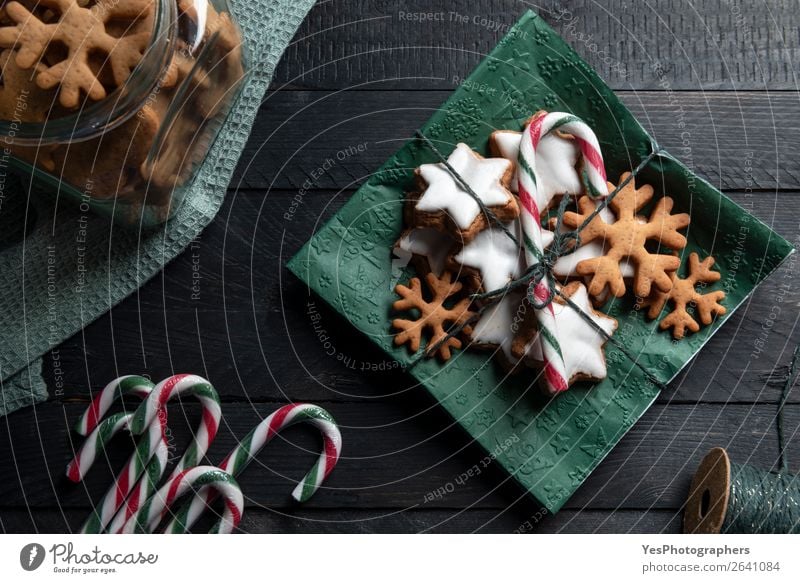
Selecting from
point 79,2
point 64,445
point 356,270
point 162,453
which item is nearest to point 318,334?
point 356,270

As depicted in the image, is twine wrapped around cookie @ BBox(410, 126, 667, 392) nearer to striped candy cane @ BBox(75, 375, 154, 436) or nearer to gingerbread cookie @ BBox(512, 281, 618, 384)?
gingerbread cookie @ BBox(512, 281, 618, 384)

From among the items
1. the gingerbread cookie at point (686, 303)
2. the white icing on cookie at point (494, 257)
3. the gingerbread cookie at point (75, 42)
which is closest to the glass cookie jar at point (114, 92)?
the gingerbread cookie at point (75, 42)

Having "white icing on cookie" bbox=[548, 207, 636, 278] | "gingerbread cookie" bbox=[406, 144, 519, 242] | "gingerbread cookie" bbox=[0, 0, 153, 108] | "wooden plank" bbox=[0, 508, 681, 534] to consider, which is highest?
"gingerbread cookie" bbox=[0, 0, 153, 108]

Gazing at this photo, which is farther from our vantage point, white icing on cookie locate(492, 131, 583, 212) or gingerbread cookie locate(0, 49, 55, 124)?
white icing on cookie locate(492, 131, 583, 212)

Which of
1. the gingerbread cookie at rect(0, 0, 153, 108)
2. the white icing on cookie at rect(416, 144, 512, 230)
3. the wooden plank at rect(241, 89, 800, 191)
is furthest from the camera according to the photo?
the wooden plank at rect(241, 89, 800, 191)

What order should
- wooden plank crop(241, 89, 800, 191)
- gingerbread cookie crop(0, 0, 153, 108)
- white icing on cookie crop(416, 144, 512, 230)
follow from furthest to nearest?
wooden plank crop(241, 89, 800, 191) < white icing on cookie crop(416, 144, 512, 230) < gingerbread cookie crop(0, 0, 153, 108)

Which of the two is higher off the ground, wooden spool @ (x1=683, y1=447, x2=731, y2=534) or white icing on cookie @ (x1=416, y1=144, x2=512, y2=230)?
white icing on cookie @ (x1=416, y1=144, x2=512, y2=230)

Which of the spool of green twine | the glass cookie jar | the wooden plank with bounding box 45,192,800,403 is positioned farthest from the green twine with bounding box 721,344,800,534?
the glass cookie jar

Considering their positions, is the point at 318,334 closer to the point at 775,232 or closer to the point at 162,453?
the point at 162,453
